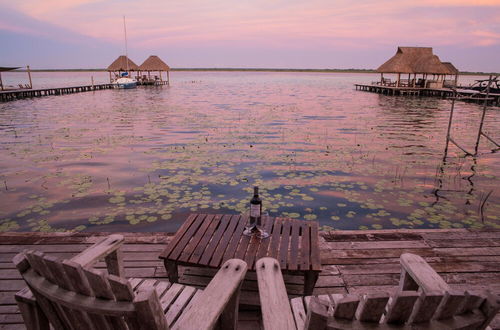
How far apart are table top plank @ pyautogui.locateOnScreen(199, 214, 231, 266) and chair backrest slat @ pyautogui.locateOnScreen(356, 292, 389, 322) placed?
6.06 ft

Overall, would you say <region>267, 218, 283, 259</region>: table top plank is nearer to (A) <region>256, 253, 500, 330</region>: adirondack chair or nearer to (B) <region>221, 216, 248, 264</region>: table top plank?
(B) <region>221, 216, 248, 264</region>: table top plank

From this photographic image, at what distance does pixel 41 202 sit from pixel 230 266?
581 centimetres

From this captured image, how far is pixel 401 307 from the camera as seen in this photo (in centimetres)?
112

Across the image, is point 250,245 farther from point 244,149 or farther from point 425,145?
point 425,145

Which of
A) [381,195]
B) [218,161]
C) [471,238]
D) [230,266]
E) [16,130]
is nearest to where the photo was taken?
[230,266]

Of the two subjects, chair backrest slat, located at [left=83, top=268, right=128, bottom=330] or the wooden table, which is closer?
chair backrest slat, located at [left=83, top=268, right=128, bottom=330]

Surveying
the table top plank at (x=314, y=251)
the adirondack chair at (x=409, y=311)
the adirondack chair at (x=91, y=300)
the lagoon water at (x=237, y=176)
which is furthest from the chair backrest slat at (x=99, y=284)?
the lagoon water at (x=237, y=176)

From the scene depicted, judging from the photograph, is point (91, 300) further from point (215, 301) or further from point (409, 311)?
point (409, 311)

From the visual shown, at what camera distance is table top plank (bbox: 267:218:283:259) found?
289 centimetres

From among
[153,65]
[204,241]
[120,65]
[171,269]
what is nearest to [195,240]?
[204,241]

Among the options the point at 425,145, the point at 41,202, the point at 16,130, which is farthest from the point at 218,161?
the point at 16,130

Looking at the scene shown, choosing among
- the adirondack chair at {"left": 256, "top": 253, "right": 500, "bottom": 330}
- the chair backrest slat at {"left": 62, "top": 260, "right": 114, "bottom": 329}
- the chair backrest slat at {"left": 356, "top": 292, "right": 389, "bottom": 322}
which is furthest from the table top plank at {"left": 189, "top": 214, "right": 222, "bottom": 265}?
the chair backrest slat at {"left": 356, "top": 292, "right": 389, "bottom": 322}

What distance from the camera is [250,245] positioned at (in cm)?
302

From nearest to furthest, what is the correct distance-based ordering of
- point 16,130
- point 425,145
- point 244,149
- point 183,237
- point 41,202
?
point 183,237, point 41,202, point 244,149, point 425,145, point 16,130
